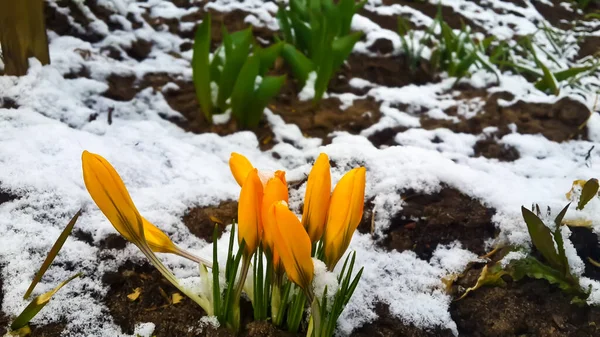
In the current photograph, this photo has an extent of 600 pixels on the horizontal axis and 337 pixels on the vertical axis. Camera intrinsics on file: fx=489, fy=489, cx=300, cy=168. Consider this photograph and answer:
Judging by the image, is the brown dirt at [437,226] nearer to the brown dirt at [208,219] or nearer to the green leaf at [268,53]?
the brown dirt at [208,219]

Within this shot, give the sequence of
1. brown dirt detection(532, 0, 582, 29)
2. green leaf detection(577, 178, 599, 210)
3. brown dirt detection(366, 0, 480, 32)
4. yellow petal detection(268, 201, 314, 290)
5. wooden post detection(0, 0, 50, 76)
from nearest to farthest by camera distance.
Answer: yellow petal detection(268, 201, 314, 290), green leaf detection(577, 178, 599, 210), wooden post detection(0, 0, 50, 76), brown dirt detection(366, 0, 480, 32), brown dirt detection(532, 0, 582, 29)

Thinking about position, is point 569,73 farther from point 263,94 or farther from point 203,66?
point 203,66

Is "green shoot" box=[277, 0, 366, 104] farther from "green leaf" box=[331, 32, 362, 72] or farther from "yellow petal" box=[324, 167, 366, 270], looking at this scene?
"yellow petal" box=[324, 167, 366, 270]

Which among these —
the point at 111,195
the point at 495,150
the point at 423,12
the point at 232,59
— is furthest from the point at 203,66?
the point at 423,12

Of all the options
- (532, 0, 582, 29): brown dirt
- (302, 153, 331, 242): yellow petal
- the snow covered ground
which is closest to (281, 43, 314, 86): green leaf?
the snow covered ground

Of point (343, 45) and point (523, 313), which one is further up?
point (343, 45)

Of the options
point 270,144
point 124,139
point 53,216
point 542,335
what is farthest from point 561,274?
point 124,139

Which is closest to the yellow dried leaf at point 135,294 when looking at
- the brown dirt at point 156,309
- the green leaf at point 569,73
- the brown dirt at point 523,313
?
the brown dirt at point 156,309
